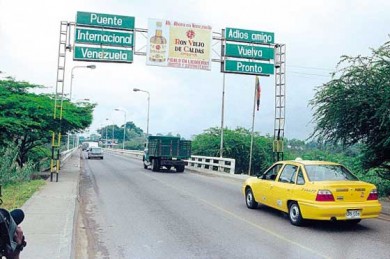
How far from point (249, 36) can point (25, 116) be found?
1171cm

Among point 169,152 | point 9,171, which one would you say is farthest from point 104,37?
point 169,152

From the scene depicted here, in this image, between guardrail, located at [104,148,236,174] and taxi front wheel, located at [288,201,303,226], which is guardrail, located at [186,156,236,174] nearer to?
guardrail, located at [104,148,236,174]

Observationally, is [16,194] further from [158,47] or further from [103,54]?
[158,47]

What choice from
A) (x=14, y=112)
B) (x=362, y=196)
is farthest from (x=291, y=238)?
(x=14, y=112)

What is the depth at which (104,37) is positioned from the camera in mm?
19469

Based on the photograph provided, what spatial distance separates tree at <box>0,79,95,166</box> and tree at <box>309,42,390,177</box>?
38.0 ft

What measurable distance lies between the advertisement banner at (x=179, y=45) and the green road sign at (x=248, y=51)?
112 centimetres

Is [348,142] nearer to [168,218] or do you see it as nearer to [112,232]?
[168,218]

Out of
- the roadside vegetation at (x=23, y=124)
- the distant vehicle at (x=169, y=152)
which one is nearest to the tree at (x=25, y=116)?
the roadside vegetation at (x=23, y=124)

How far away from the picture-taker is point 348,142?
52.6 ft

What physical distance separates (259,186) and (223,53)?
11.3 meters

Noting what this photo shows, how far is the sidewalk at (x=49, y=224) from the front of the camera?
651cm

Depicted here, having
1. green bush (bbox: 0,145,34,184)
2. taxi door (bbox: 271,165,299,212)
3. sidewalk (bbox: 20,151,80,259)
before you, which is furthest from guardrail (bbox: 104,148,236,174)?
taxi door (bbox: 271,165,299,212)

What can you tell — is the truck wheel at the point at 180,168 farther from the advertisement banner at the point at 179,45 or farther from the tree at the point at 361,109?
the tree at the point at 361,109
